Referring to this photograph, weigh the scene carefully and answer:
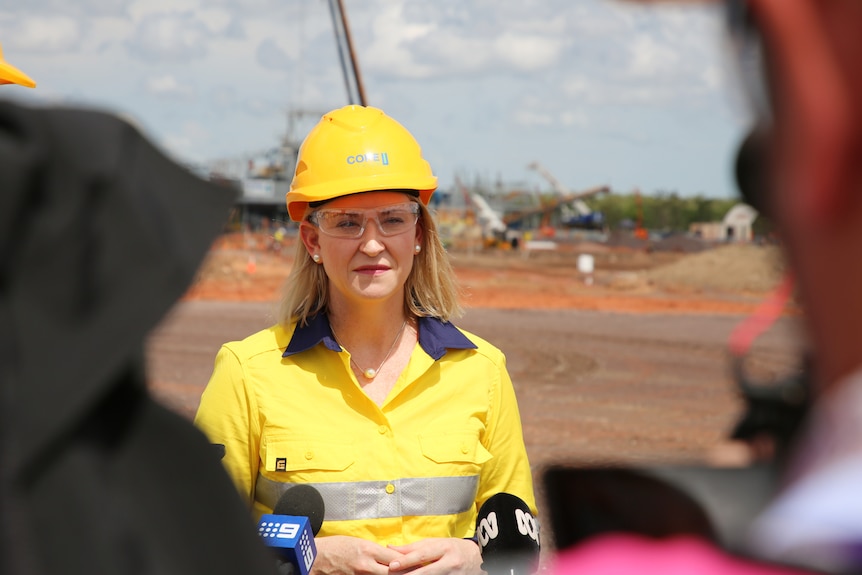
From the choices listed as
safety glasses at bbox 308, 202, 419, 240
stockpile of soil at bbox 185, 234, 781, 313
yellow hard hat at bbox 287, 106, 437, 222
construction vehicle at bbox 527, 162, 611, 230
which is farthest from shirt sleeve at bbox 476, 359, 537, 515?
construction vehicle at bbox 527, 162, 611, 230

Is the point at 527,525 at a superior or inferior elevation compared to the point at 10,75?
inferior

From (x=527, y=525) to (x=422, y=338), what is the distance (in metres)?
0.90

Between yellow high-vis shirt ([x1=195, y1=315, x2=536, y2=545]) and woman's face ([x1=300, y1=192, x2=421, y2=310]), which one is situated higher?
woman's face ([x1=300, y1=192, x2=421, y2=310])

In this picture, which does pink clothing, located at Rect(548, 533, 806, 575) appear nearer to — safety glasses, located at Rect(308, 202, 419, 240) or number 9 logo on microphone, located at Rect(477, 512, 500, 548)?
number 9 logo on microphone, located at Rect(477, 512, 500, 548)

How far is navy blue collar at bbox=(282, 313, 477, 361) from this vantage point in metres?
3.83

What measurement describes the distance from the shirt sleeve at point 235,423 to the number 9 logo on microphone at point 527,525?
3.07 ft

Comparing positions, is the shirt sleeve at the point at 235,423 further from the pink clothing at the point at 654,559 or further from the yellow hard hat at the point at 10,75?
the pink clothing at the point at 654,559

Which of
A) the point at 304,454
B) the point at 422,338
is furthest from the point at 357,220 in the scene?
the point at 304,454

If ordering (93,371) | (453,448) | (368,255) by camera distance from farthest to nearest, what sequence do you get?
(368,255) < (453,448) < (93,371)

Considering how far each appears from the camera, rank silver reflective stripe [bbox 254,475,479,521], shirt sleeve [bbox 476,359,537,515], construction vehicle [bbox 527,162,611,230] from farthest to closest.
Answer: construction vehicle [bbox 527,162,611,230] < shirt sleeve [bbox 476,359,537,515] < silver reflective stripe [bbox 254,475,479,521]

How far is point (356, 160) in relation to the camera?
3857mm

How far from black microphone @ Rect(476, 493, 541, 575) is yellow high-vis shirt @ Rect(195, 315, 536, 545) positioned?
0.18 m

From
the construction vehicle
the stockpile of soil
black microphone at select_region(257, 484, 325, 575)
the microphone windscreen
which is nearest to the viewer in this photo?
black microphone at select_region(257, 484, 325, 575)

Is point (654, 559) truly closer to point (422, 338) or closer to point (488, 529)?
point (488, 529)
